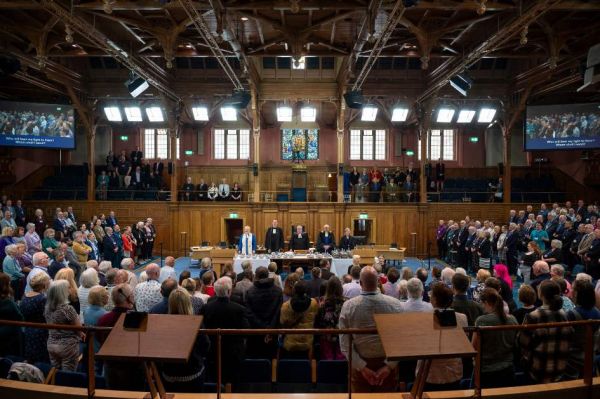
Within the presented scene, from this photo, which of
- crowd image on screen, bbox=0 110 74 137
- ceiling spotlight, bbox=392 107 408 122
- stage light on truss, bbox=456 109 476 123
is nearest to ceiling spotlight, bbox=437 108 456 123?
stage light on truss, bbox=456 109 476 123

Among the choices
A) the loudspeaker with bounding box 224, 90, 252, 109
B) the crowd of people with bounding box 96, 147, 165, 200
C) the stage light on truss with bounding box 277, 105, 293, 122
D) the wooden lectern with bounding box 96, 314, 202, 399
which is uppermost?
the stage light on truss with bounding box 277, 105, 293, 122

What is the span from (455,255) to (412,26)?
25.3ft

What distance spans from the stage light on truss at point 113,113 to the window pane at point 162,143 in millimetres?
2089

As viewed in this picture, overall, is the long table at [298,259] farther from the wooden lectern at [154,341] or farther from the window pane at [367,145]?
the window pane at [367,145]

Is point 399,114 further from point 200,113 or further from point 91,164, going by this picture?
point 91,164

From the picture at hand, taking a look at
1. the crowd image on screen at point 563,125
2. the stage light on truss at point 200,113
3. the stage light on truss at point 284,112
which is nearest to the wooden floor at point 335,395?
the crowd image on screen at point 563,125

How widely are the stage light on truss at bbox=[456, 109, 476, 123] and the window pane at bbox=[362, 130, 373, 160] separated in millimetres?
4194

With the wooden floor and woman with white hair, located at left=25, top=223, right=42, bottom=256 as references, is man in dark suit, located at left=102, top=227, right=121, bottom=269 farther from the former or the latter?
the wooden floor

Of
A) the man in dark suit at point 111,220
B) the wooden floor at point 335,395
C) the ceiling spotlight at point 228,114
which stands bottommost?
the wooden floor at point 335,395

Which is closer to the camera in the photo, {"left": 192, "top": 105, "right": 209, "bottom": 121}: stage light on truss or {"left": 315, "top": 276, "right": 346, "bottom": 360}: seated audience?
{"left": 315, "top": 276, "right": 346, "bottom": 360}: seated audience

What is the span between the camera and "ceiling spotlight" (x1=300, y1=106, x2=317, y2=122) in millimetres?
21062

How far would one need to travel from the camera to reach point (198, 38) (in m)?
14.1

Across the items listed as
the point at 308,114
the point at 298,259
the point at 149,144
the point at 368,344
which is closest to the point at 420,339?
the point at 368,344

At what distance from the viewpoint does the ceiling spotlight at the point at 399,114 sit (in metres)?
21.7
